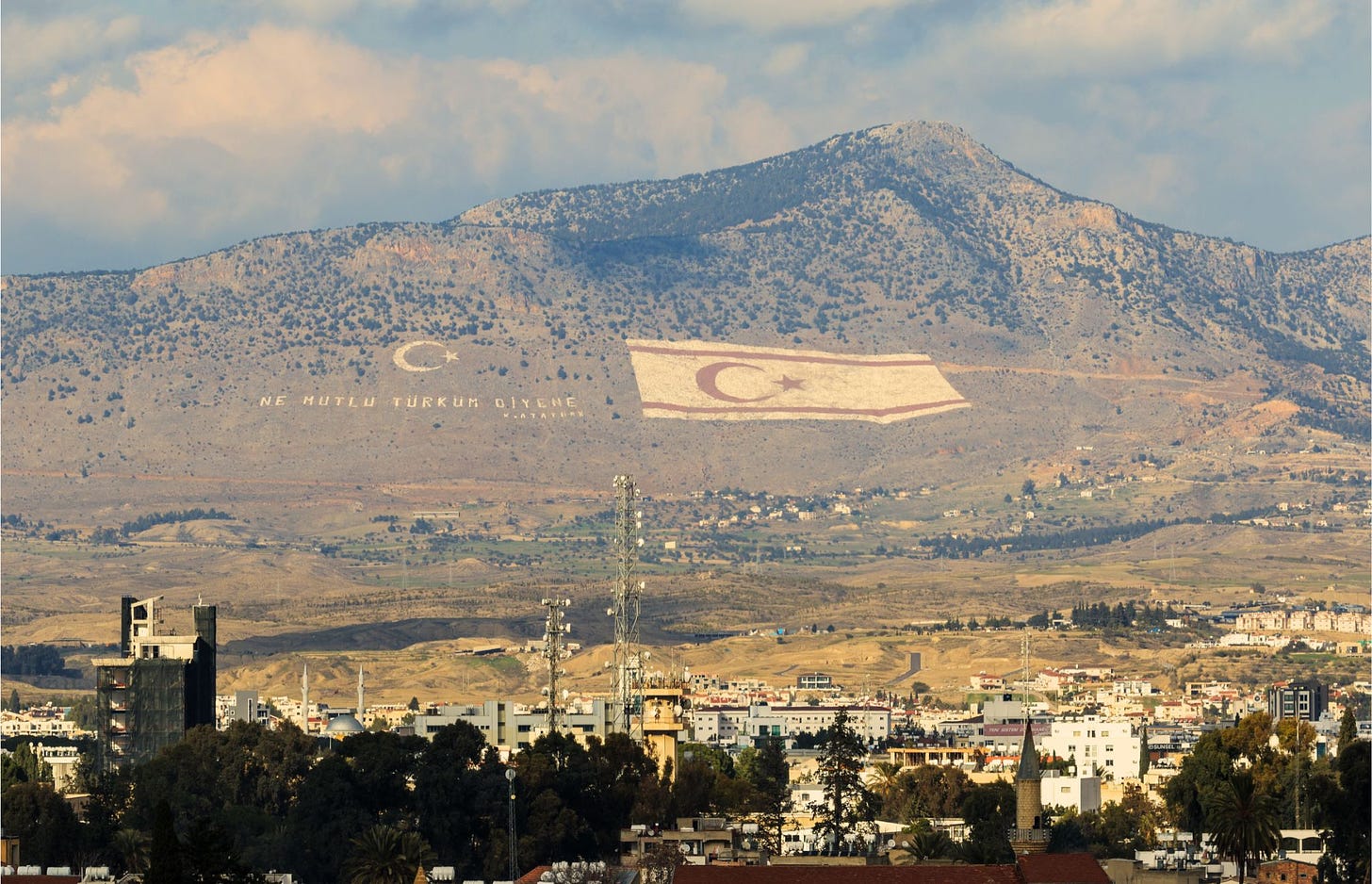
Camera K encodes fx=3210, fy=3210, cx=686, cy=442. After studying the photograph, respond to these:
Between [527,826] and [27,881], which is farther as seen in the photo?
[527,826]

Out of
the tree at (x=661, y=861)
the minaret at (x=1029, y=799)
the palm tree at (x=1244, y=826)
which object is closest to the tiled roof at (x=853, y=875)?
the tree at (x=661, y=861)

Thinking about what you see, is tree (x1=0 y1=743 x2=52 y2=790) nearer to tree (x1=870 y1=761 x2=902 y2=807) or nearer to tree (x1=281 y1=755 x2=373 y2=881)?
tree (x1=281 y1=755 x2=373 y2=881)

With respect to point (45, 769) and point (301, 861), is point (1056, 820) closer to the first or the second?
point (301, 861)

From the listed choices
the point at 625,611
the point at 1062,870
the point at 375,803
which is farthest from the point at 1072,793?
the point at 1062,870

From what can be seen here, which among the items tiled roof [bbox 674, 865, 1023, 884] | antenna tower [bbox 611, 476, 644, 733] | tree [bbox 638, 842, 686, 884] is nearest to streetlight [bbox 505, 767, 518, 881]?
tree [bbox 638, 842, 686, 884]

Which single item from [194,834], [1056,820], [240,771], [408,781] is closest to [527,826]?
[408,781]

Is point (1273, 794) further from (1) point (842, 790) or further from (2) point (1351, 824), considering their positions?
(2) point (1351, 824)
